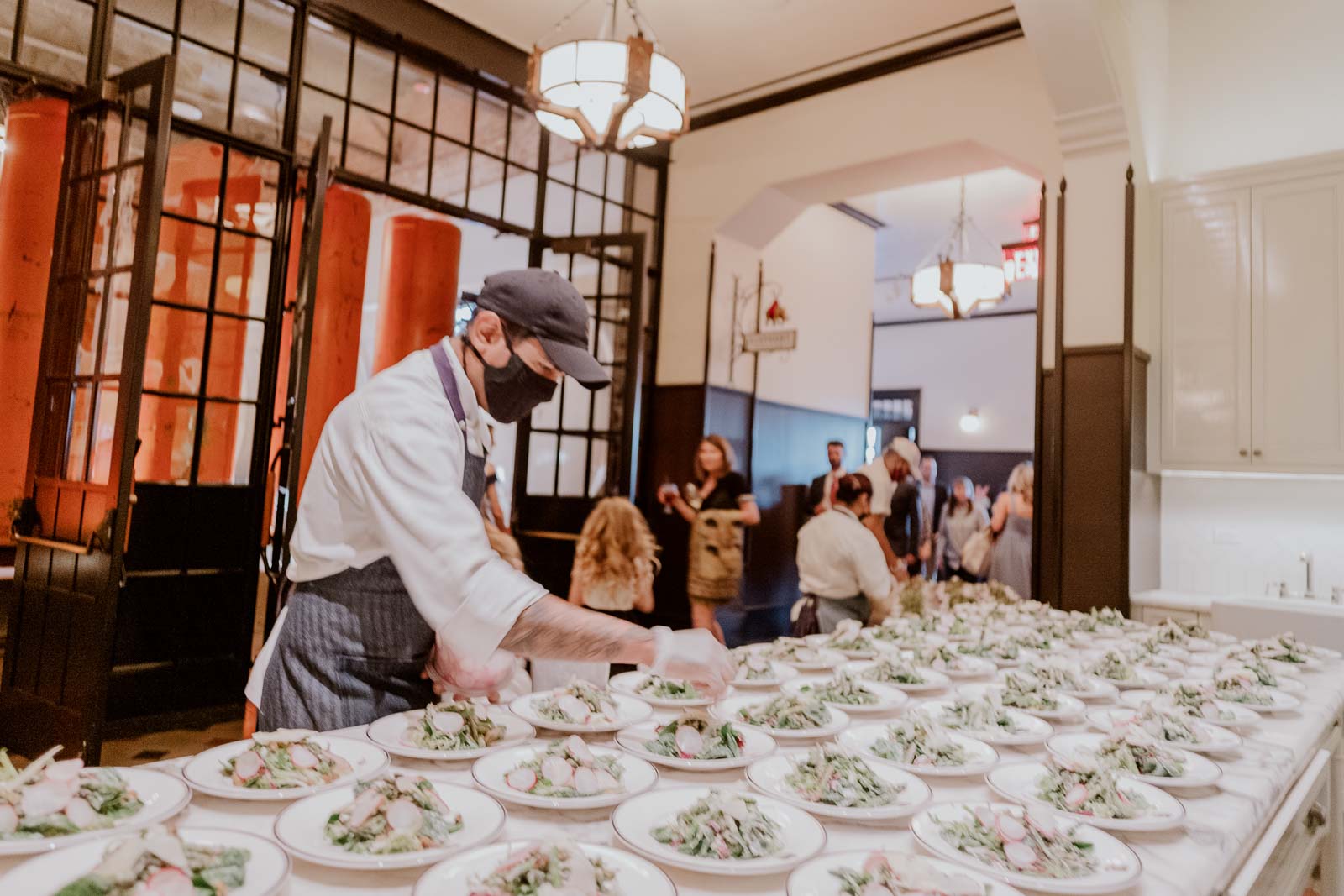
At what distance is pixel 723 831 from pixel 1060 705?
1099mm

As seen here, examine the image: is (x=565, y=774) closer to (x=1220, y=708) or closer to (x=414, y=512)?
(x=414, y=512)

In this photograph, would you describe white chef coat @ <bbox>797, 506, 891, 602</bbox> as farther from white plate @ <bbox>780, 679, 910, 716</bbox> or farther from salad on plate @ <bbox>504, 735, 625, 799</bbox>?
salad on plate @ <bbox>504, 735, 625, 799</bbox>

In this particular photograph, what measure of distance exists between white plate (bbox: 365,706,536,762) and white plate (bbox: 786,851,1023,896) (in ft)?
1.87

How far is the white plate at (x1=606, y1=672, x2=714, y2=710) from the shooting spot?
165cm

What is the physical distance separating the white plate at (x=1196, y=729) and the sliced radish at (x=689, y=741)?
82 centimetres

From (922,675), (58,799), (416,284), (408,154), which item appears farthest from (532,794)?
(416,284)

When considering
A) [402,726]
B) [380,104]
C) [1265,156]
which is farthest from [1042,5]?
[402,726]

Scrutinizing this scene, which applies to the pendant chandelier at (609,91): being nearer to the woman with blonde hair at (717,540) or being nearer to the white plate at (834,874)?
the woman with blonde hair at (717,540)

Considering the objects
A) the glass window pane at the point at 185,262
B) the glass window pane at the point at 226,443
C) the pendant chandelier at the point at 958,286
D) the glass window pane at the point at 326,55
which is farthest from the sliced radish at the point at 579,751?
the pendant chandelier at the point at 958,286

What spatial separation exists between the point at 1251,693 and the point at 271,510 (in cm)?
412

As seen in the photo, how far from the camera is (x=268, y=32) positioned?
14.2ft

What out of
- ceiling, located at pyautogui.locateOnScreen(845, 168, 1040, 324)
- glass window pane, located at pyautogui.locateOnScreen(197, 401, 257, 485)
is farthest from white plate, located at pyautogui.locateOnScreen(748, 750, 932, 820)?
ceiling, located at pyautogui.locateOnScreen(845, 168, 1040, 324)

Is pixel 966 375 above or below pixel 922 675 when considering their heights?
above

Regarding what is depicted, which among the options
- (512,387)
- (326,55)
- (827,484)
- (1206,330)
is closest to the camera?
(512,387)
